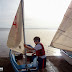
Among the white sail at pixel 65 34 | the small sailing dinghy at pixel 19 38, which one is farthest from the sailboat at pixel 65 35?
the small sailing dinghy at pixel 19 38

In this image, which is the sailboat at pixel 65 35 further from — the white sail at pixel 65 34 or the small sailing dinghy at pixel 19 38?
the small sailing dinghy at pixel 19 38

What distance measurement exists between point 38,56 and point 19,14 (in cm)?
274

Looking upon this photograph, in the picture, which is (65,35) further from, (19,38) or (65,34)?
(19,38)

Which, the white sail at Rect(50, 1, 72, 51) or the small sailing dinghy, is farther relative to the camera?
the small sailing dinghy

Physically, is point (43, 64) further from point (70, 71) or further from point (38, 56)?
point (70, 71)

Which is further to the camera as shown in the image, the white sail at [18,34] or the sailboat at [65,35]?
the white sail at [18,34]

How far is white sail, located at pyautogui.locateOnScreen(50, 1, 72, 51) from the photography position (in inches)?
188

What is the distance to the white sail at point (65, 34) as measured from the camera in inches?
188

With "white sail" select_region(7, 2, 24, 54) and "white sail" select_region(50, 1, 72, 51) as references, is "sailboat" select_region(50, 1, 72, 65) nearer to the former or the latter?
"white sail" select_region(50, 1, 72, 51)

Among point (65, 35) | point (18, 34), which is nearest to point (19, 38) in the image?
point (18, 34)

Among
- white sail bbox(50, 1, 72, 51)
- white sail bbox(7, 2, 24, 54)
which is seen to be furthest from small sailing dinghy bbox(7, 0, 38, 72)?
white sail bbox(50, 1, 72, 51)

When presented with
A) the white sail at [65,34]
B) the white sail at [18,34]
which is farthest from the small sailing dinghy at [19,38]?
the white sail at [65,34]

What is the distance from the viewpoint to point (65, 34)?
192 inches

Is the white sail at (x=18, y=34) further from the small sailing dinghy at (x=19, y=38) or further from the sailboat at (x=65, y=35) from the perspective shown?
the sailboat at (x=65, y=35)
